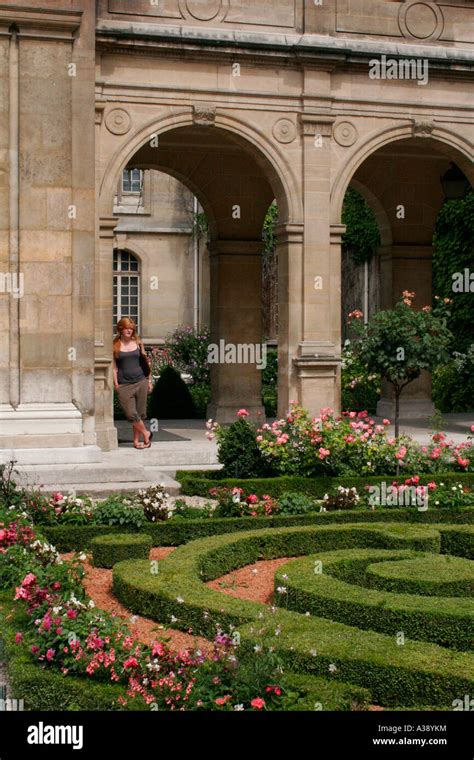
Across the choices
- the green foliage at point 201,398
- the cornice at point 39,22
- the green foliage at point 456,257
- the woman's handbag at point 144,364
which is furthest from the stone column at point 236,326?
the cornice at point 39,22

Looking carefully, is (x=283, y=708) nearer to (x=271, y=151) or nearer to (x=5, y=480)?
(x=5, y=480)

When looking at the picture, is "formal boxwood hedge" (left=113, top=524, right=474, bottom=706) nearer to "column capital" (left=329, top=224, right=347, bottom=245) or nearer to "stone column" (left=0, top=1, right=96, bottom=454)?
"stone column" (left=0, top=1, right=96, bottom=454)

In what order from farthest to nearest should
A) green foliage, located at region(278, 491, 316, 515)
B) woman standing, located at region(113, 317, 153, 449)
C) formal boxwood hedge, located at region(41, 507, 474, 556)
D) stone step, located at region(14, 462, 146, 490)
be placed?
woman standing, located at region(113, 317, 153, 449) → stone step, located at region(14, 462, 146, 490) → green foliage, located at region(278, 491, 316, 515) → formal boxwood hedge, located at region(41, 507, 474, 556)

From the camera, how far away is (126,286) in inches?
1363

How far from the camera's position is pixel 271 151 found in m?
17.2

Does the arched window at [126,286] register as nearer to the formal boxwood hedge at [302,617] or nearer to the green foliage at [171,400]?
the green foliage at [171,400]

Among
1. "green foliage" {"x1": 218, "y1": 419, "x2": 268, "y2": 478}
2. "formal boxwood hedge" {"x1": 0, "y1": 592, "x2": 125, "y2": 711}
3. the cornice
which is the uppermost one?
the cornice

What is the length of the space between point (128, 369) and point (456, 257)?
1142 centimetres

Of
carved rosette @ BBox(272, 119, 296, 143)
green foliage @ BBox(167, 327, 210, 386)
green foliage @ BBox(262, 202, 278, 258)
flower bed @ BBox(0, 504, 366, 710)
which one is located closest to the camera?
flower bed @ BBox(0, 504, 366, 710)

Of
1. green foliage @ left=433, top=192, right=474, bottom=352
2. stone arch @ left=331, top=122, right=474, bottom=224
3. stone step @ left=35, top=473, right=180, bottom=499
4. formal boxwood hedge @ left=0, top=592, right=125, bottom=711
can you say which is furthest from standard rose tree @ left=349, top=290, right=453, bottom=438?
formal boxwood hedge @ left=0, top=592, right=125, bottom=711

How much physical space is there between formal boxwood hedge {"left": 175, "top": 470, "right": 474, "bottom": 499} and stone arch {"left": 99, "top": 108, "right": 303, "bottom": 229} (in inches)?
189

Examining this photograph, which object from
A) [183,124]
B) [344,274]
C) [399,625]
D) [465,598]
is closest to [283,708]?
[399,625]

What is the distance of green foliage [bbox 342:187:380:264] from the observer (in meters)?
30.9

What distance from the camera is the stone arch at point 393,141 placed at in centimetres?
1753
